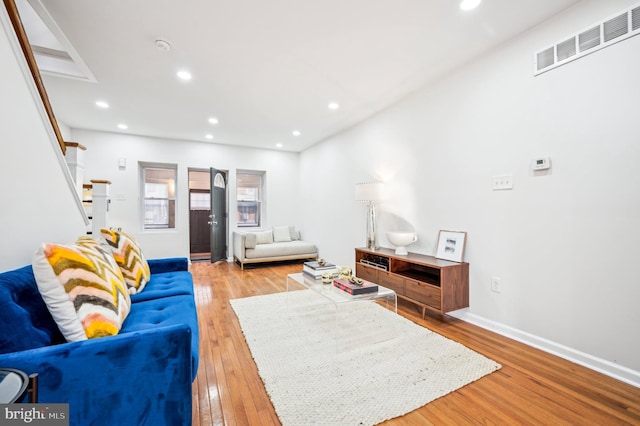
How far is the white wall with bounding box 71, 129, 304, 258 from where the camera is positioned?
5.19 m

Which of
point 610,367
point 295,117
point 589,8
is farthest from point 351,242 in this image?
point 589,8

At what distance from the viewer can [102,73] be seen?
118 inches

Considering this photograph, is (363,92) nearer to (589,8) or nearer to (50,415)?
(589,8)

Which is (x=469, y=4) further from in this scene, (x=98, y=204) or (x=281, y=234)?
(x=281, y=234)

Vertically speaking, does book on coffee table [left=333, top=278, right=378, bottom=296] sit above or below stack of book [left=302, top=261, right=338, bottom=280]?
below

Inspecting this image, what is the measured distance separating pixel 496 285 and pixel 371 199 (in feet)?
5.73

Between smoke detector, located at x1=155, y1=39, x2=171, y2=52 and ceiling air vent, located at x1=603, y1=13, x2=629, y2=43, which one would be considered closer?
ceiling air vent, located at x1=603, y1=13, x2=629, y2=43

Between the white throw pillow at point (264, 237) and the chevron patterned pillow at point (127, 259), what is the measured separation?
3631 millimetres

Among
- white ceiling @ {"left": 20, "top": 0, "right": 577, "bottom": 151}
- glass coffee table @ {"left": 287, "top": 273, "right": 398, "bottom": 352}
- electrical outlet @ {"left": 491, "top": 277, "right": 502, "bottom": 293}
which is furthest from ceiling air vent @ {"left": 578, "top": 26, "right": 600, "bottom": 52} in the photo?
glass coffee table @ {"left": 287, "top": 273, "right": 398, "bottom": 352}

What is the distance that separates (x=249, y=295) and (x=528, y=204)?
323 cm

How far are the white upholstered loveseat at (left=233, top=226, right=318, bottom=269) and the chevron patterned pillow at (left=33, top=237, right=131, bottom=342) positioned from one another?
4.03m

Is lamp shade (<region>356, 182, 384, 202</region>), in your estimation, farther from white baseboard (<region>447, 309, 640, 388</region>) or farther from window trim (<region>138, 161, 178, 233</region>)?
window trim (<region>138, 161, 178, 233</region>)

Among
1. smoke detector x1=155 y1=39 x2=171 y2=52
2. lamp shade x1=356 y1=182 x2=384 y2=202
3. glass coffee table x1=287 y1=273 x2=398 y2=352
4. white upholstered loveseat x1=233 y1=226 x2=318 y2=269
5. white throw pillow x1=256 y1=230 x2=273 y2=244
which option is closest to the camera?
glass coffee table x1=287 y1=273 x2=398 y2=352

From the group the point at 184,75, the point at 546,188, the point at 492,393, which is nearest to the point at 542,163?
the point at 546,188
